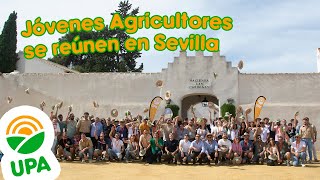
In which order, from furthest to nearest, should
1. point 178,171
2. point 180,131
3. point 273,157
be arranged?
point 180,131 → point 273,157 → point 178,171

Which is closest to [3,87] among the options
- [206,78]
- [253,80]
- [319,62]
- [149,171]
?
[206,78]

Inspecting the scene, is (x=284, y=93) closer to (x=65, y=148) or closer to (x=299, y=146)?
(x=299, y=146)

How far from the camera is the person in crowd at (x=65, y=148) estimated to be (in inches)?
484

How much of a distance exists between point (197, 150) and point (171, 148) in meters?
0.79

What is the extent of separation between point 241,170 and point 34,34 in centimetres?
1063

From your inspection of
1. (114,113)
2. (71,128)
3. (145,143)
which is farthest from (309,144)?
(114,113)

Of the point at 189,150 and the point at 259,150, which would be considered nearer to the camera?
the point at 189,150

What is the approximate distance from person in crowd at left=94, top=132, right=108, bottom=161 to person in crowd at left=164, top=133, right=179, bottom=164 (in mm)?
1886

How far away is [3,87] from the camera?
22.2m

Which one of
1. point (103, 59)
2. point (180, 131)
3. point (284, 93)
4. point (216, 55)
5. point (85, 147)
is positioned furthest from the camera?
point (103, 59)

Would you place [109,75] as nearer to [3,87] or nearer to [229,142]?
[3,87]

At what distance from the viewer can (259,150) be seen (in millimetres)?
12344

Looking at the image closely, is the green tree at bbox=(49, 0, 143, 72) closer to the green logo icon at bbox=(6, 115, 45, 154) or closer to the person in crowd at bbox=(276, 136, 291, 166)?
the person in crowd at bbox=(276, 136, 291, 166)

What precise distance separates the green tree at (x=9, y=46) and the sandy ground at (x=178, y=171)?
1966 centimetres
